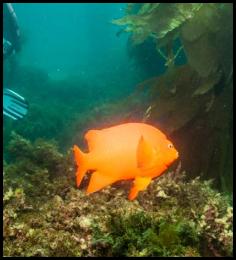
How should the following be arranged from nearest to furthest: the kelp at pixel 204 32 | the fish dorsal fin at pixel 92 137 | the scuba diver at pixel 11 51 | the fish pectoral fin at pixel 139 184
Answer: the fish pectoral fin at pixel 139 184, the fish dorsal fin at pixel 92 137, the kelp at pixel 204 32, the scuba diver at pixel 11 51

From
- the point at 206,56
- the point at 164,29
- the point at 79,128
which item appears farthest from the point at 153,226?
the point at 79,128

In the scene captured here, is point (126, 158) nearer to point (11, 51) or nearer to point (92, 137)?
point (92, 137)

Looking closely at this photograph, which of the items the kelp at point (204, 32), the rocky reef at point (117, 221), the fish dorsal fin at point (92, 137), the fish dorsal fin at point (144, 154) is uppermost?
the kelp at point (204, 32)

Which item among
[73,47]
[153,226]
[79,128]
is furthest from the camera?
[73,47]

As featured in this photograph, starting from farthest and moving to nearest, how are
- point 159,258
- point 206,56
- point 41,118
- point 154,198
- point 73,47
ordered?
point 73,47 → point 41,118 → point 206,56 → point 154,198 → point 159,258

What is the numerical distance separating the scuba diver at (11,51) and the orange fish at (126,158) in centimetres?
304

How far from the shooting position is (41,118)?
14.4 m

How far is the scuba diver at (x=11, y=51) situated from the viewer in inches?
216

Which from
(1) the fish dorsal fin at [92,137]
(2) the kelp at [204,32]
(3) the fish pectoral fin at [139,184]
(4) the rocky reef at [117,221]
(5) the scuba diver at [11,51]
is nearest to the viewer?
(4) the rocky reef at [117,221]

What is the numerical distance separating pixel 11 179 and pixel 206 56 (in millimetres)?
3017

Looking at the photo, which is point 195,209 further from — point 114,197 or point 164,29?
point 164,29

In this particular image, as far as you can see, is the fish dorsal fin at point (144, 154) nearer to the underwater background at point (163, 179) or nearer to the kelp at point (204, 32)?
the underwater background at point (163, 179)

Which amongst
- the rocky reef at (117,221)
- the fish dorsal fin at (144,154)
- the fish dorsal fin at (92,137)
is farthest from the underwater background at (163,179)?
the fish dorsal fin at (92,137)

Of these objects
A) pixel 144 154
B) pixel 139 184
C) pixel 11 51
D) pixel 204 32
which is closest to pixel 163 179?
pixel 139 184
